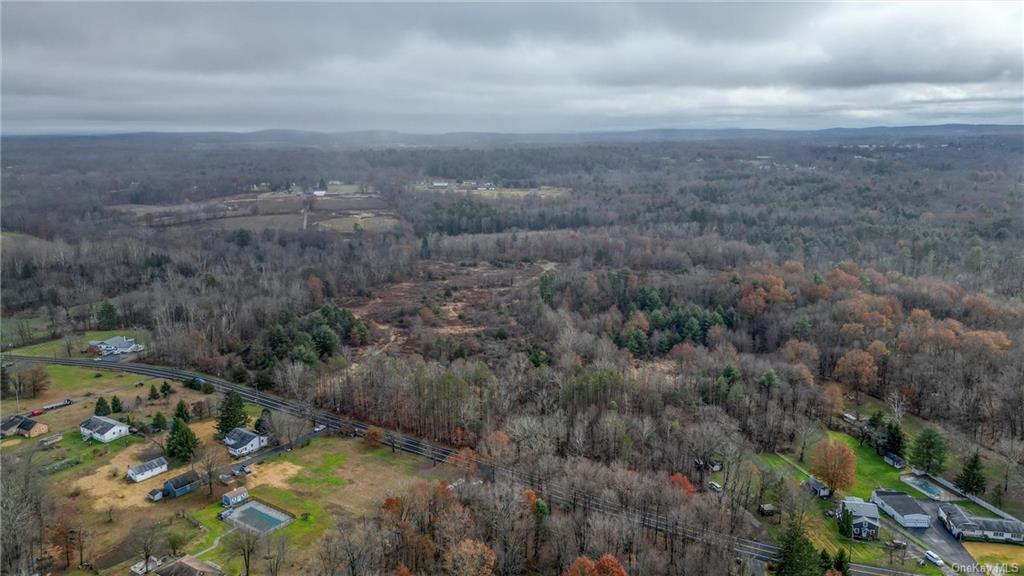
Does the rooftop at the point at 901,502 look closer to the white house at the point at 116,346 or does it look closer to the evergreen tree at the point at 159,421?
the evergreen tree at the point at 159,421

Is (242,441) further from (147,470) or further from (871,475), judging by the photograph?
(871,475)

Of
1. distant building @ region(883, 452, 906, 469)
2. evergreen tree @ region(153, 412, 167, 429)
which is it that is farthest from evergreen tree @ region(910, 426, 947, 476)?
evergreen tree @ region(153, 412, 167, 429)

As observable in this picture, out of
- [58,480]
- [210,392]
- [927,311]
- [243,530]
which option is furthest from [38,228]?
[927,311]

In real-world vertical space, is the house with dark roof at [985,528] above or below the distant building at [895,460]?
above

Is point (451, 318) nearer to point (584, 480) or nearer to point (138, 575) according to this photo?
point (584, 480)

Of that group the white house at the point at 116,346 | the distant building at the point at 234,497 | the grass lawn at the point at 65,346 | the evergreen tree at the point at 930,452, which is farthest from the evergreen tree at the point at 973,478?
the grass lawn at the point at 65,346

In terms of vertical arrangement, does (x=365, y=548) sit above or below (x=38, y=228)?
below
